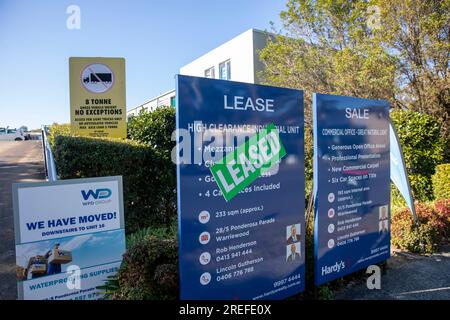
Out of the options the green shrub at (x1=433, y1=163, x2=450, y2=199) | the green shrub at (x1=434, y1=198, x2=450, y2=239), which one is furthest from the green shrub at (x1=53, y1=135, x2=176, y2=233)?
the green shrub at (x1=433, y1=163, x2=450, y2=199)

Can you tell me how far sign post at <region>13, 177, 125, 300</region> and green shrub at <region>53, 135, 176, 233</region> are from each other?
5.76 feet

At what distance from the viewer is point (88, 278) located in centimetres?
316

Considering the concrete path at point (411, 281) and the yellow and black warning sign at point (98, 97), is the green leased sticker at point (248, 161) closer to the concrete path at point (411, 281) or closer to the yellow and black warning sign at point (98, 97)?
the concrete path at point (411, 281)

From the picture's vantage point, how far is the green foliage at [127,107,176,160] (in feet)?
20.8

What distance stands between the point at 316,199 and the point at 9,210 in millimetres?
6334

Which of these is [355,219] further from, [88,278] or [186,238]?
[88,278]

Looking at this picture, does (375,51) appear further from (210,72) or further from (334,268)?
(210,72)

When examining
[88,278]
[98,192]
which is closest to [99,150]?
[98,192]

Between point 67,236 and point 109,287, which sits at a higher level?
point 67,236

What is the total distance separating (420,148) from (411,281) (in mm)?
4846

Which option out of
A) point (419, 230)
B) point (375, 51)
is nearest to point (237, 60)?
point (375, 51)

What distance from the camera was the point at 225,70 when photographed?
2375 centimetres

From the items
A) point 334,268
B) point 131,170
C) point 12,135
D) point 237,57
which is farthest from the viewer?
point 12,135

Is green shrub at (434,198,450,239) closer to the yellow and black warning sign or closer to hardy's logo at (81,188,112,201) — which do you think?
hardy's logo at (81,188,112,201)
